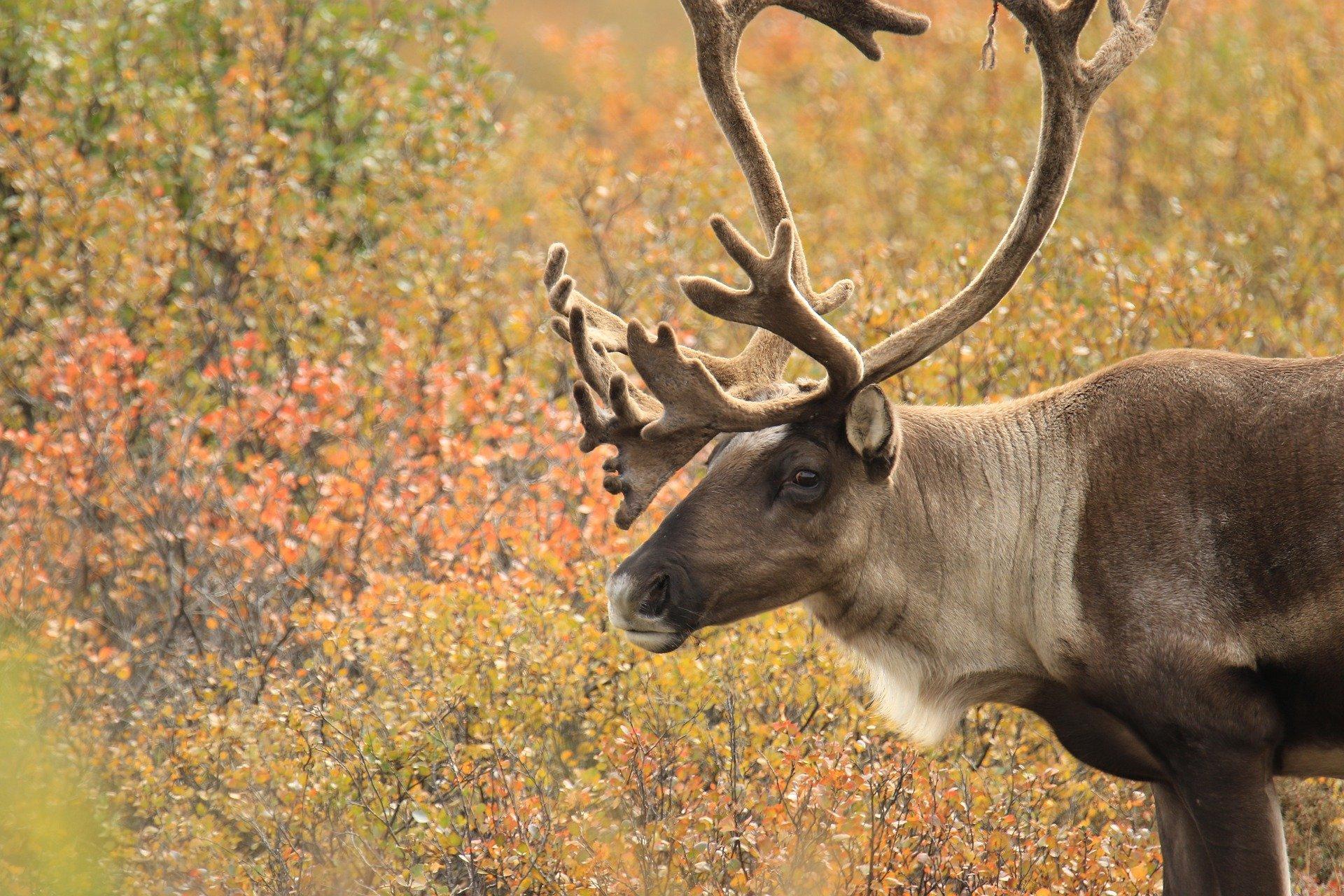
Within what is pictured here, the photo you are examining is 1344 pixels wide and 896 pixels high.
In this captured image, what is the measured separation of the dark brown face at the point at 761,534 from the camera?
4398mm

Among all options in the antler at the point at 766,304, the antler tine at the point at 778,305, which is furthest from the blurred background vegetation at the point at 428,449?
the antler tine at the point at 778,305

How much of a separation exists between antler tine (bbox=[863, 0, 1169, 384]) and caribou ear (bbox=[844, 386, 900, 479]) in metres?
0.25

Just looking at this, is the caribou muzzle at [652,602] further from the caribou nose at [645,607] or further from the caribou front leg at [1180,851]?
the caribou front leg at [1180,851]

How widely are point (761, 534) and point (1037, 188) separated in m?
1.43

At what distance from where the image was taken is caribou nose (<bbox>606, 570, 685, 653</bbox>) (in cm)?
436

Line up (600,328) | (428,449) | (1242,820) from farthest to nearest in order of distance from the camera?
(428,449), (600,328), (1242,820)

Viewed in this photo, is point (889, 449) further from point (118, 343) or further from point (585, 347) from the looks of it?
point (118, 343)

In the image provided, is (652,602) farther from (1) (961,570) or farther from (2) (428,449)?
(2) (428,449)

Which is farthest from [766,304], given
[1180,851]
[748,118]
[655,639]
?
[1180,851]

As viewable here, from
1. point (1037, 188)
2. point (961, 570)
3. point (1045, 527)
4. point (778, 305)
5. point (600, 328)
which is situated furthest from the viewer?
point (600, 328)

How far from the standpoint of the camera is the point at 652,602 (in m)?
4.39

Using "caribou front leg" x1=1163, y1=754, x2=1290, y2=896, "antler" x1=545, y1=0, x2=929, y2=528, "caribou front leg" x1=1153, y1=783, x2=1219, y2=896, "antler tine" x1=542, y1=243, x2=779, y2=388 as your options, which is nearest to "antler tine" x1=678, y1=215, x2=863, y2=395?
"antler" x1=545, y1=0, x2=929, y2=528

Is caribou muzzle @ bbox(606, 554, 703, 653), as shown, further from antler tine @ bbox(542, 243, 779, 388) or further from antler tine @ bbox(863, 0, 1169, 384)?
antler tine @ bbox(863, 0, 1169, 384)

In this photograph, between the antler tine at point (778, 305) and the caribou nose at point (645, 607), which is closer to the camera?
the antler tine at point (778, 305)
